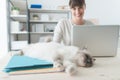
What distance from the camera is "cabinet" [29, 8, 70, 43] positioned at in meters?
3.39

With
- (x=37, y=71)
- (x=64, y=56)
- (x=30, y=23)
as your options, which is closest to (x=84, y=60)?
(x=64, y=56)

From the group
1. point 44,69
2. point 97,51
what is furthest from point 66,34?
point 44,69

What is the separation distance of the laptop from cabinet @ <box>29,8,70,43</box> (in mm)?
2399

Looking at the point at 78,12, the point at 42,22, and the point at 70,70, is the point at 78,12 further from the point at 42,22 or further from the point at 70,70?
the point at 42,22

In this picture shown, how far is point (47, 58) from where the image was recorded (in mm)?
775

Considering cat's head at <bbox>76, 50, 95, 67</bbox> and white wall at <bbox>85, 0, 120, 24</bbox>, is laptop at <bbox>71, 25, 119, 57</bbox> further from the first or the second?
white wall at <bbox>85, 0, 120, 24</bbox>

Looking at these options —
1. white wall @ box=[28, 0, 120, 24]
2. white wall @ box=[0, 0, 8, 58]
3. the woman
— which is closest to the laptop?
the woman

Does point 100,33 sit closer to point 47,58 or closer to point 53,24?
point 47,58

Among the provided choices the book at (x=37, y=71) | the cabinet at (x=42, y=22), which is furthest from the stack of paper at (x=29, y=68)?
the cabinet at (x=42, y=22)

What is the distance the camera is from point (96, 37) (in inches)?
39.6

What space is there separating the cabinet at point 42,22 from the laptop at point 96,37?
7.87 feet

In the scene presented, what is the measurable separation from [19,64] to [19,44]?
246 cm

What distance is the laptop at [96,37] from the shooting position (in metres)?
1.00

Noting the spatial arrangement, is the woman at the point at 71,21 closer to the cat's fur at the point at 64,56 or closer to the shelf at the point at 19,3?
the cat's fur at the point at 64,56
